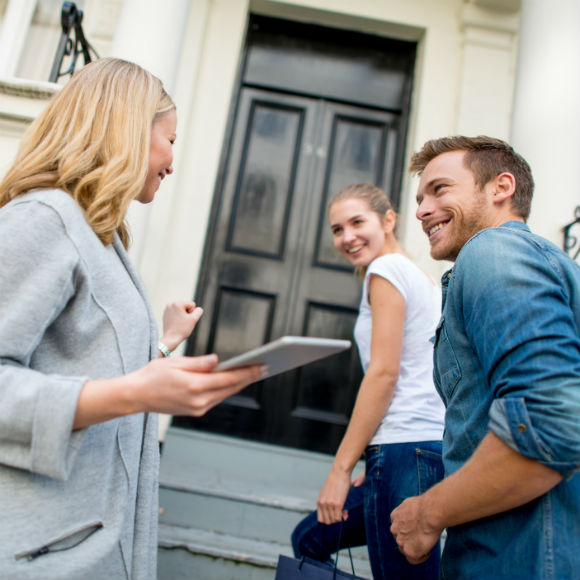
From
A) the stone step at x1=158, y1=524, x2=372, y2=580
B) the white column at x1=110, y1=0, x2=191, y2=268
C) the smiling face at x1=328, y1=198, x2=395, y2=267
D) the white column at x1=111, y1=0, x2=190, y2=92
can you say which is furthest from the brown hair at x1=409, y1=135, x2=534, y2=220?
the white column at x1=111, y1=0, x2=190, y2=92

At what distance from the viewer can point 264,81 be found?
4.09 meters

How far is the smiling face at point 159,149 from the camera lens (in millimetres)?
1268

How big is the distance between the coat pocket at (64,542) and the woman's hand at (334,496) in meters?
0.91

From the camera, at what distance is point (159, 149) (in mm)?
1279

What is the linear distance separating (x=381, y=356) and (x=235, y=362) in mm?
930

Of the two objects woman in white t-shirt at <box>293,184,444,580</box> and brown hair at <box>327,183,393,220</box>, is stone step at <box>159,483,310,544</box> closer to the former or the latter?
woman in white t-shirt at <box>293,184,444,580</box>

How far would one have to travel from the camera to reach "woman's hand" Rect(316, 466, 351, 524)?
1.72 m

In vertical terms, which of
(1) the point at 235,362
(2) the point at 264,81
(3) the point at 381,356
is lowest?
(1) the point at 235,362

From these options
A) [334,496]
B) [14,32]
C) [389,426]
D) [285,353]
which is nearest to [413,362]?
[389,426]

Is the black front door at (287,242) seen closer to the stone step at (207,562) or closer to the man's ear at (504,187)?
the stone step at (207,562)

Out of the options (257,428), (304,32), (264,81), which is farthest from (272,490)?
(304,32)

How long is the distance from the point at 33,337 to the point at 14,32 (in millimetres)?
Result: 3870

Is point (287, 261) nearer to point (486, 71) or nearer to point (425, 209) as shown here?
point (486, 71)

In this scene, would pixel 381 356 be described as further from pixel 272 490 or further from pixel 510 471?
pixel 272 490
